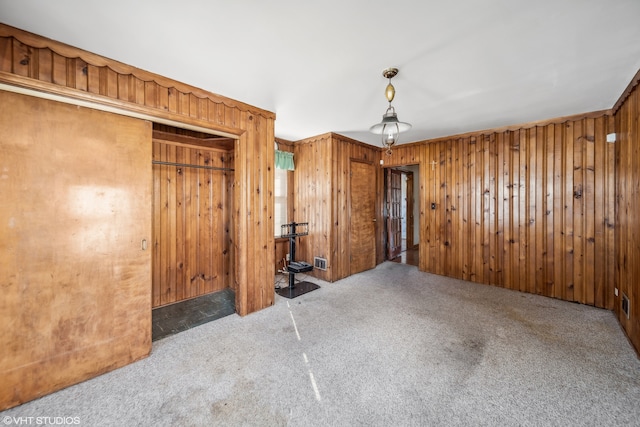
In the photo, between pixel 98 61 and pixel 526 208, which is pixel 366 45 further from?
pixel 526 208

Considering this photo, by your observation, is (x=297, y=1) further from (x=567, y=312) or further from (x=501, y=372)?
(x=567, y=312)

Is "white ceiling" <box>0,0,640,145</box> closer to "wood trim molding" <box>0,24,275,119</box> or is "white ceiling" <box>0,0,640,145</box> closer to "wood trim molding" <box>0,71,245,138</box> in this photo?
"wood trim molding" <box>0,24,275,119</box>

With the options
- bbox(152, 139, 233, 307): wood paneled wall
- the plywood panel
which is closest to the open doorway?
bbox(152, 139, 233, 307): wood paneled wall

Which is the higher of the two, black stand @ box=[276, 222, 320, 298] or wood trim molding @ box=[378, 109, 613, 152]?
wood trim molding @ box=[378, 109, 613, 152]

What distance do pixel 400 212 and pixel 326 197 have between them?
2721 mm

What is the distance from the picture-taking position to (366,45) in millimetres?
1798

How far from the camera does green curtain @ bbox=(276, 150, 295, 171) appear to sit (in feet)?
14.2

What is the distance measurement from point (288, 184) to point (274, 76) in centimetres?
254

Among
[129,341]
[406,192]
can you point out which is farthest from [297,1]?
[406,192]

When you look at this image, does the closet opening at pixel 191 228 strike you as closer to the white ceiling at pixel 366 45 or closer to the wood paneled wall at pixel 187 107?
the wood paneled wall at pixel 187 107

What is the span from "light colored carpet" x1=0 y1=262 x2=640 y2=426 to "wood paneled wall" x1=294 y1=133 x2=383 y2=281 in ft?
4.50

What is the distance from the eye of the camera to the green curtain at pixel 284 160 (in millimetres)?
4340

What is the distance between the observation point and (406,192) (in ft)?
21.7

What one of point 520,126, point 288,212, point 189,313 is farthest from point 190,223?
point 520,126
